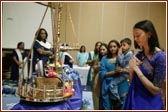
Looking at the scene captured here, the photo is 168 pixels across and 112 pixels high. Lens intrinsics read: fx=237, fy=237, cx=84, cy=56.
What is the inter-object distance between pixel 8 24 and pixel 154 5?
Answer: 10.8ft

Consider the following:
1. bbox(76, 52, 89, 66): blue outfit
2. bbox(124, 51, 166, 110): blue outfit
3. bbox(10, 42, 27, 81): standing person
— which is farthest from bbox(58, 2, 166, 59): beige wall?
bbox(124, 51, 166, 110): blue outfit

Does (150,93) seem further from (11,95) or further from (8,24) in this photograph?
(8,24)

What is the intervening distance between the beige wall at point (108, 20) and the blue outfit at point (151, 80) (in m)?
4.50

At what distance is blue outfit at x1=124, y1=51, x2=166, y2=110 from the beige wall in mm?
4504

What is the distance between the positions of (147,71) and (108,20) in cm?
467

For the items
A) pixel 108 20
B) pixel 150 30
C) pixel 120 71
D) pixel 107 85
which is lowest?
pixel 107 85

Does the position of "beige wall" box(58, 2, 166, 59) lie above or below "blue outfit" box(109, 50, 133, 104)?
above

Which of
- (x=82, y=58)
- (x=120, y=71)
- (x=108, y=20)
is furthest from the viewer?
(x=108, y=20)

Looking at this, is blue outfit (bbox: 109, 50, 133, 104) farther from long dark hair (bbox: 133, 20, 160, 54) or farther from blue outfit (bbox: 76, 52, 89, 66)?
blue outfit (bbox: 76, 52, 89, 66)

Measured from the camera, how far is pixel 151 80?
3.11ft

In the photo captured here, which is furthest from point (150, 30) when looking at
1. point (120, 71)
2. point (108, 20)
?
point (108, 20)

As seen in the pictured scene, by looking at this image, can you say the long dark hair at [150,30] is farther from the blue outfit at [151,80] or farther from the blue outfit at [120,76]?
the blue outfit at [120,76]

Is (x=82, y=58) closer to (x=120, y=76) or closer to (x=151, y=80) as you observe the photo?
(x=120, y=76)

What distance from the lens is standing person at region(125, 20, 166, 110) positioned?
36.2 inches
